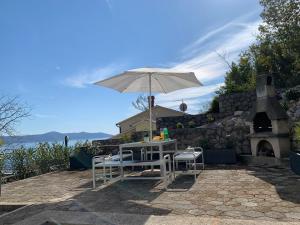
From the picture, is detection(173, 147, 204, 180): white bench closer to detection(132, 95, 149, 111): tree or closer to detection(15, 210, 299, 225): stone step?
detection(15, 210, 299, 225): stone step

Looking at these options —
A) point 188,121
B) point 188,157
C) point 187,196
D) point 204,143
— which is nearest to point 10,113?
point 204,143

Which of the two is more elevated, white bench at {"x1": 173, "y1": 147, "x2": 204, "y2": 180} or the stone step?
white bench at {"x1": 173, "y1": 147, "x2": 204, "y2": 180}

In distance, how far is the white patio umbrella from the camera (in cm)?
683

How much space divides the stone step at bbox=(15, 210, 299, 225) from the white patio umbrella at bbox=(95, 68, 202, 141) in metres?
3.47

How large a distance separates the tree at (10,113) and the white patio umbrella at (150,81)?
622cm

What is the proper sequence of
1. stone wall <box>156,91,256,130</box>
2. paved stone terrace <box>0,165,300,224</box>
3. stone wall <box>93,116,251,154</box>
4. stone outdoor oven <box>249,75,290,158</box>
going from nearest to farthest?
paved stone terrace <box>0,165,300,224</box>
stone outdoor oven <box>249,75,290,158</box>
stone wall <box>93,116,251,154</box>
stone wall <box>156,91,256,130</box>

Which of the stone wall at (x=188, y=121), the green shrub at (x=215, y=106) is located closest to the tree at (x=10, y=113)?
the stone wall at (x=188, y=121)

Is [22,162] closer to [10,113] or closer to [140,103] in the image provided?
[10,113]

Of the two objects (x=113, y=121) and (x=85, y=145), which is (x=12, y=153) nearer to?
(x=85, y=145)

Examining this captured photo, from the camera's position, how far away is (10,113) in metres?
12.0

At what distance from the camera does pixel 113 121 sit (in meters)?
26.9

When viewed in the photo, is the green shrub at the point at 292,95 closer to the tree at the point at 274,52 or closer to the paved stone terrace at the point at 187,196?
the tree at the point at 274,52

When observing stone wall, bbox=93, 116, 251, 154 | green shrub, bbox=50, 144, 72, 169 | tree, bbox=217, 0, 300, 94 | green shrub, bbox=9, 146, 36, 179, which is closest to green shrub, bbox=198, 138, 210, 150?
stone wall, bbox=93, 116, 251, 154

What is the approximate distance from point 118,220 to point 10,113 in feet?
32.2
